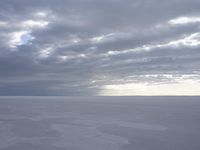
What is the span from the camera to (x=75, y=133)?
19.8 metres

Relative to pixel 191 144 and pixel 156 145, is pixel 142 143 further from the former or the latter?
pixel 191 144

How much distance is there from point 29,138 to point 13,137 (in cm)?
154

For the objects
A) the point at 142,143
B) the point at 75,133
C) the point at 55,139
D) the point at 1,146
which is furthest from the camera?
the point at 75,133

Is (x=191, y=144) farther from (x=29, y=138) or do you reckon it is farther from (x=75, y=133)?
(x=29, y=138)

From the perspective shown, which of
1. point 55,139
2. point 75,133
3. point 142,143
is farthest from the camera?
point 75,133

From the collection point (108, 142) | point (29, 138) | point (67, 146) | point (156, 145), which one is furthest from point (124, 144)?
point (29, 138)

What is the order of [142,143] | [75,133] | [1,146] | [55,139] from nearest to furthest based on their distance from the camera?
[1,146] → [142,143] → [55,139] → [75,133]

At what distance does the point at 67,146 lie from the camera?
1540 cm

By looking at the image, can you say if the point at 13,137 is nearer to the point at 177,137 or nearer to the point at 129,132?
the point at 129,132

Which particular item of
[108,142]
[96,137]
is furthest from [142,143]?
[96,137]

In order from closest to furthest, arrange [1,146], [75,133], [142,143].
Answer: [1,146], [142,143], [75,133]

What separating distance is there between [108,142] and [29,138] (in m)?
6.62

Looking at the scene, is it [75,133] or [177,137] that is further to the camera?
[75,133]

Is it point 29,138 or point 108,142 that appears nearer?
point 108,142
